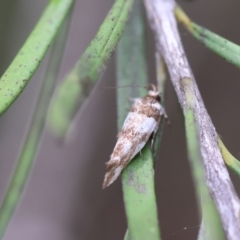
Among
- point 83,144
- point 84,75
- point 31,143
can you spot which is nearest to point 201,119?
point 84,75

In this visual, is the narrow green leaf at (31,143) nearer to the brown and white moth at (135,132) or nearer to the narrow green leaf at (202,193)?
the brown and white moth at (135,132)

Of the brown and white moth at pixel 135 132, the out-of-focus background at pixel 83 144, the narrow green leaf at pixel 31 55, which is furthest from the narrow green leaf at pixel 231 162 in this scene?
the out-of-focus background at pixel 83 144

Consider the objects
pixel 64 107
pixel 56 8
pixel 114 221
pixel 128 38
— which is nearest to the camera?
pixel 64 107

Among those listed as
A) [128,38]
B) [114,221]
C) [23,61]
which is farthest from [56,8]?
[114,221]

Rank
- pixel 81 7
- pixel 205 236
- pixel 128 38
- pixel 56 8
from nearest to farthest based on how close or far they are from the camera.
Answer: pixel 205 236 < pixel 56 8 < pixel 128 38 < pixel 81 7

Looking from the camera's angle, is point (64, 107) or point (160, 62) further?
point (160, 62)

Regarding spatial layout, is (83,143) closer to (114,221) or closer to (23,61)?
(114,221)

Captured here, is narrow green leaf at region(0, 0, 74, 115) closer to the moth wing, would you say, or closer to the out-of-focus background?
the moth wing

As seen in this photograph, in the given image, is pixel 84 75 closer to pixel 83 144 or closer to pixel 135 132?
pixel 135 132
